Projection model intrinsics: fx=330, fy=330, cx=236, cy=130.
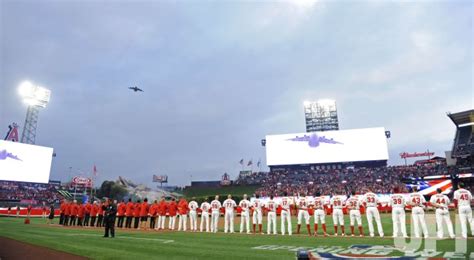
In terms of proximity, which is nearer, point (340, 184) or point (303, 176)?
point (340, 184)

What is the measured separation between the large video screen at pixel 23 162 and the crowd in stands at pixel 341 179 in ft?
115

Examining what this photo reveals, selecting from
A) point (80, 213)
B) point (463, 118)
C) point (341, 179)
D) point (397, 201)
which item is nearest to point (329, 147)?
point (341, 179)

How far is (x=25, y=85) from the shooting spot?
61.0m

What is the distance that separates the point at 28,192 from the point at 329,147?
2024 inches

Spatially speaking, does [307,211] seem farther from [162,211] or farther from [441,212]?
[162,211]

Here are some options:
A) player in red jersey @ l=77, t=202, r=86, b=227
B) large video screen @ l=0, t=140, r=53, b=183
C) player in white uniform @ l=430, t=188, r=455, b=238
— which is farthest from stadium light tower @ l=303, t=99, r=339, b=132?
player in white uniform @ l=430, t=188, r=455, b=238

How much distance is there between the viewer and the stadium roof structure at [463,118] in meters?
46.7

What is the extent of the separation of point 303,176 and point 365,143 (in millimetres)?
11366

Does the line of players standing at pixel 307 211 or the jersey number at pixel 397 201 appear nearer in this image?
the line of players standing at pixel 307 211

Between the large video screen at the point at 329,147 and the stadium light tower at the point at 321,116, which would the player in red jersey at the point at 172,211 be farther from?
the stadium light tower at the point at 321,116

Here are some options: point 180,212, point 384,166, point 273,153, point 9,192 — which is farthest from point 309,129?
point 9,192

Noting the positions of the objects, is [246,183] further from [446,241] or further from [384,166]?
[446,241]

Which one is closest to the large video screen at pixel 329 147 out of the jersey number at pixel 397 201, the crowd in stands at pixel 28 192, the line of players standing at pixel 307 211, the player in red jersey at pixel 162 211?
the line of players standing at pixel 307 211

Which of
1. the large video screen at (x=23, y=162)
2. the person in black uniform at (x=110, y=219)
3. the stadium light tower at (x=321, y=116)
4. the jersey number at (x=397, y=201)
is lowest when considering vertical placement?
the person in black uniform at (x=110, y=219)
